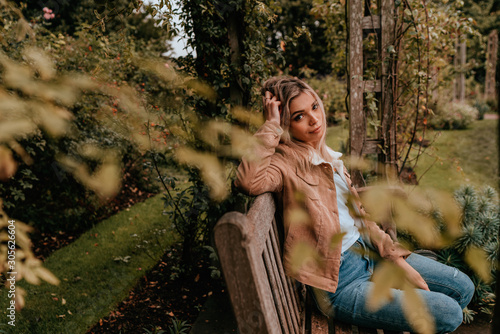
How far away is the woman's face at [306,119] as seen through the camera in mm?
1921

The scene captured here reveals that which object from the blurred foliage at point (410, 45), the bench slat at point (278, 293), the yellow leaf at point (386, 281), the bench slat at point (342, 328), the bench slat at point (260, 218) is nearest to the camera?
the yellow leaf at point (386, 281)

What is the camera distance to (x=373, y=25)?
289 cm

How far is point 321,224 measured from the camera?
5.86 feet

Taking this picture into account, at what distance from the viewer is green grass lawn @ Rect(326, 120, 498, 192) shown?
5777 millimetres

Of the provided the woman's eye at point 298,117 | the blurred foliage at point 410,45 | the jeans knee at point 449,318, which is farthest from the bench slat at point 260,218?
the blurred foliage at point 410,45

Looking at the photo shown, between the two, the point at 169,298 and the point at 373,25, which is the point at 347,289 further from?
the point at 373,25

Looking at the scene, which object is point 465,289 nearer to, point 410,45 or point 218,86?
point 218,86

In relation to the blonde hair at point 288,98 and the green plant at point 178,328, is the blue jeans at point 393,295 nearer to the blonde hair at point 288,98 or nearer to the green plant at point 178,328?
the blonde hair at point 288,98

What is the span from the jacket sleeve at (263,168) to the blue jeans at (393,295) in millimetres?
536

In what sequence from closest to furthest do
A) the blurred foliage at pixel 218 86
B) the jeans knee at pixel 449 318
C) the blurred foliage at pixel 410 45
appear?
the jeans knee at pixel 449 318 < the blurred foliage at pixel 218 86 < the blurred foliage at pixel 410 45

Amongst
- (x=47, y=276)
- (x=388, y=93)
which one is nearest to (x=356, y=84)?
(x=388, y=93)

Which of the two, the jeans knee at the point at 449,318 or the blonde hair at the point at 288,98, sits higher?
the blonde hair at the point at 288,98

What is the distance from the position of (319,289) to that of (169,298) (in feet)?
5.32

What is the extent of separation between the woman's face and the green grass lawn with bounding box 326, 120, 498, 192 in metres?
2.88
